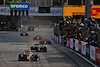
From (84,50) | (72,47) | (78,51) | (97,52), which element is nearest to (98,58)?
(97,52)

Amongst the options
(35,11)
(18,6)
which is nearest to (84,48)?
(35,11)

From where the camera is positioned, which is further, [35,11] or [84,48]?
[35,11]

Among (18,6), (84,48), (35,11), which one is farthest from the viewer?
(35,11)

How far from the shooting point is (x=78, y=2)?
66.1 meters

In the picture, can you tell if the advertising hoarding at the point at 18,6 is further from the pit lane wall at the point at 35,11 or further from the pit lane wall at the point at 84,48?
the pit lane wall at the point at 84,48

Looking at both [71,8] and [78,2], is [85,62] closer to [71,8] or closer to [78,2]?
[71,8]

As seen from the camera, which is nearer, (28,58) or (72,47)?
(28,58)

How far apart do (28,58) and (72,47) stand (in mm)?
8177

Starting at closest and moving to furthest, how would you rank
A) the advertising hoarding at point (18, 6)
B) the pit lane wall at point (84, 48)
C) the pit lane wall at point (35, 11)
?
the pit lane wall at point (84, 48) < the advertising hoarding at point (18, 6) < the pit lane wall at point (35, 11)

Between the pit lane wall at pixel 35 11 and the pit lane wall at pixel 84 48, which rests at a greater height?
the pit lane wall at pixel 35 11

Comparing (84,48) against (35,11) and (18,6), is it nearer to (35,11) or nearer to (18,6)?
(35,11)

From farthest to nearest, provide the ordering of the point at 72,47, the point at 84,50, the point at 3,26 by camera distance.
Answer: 1. the point at 3,26
2. the point at 72,47
3. the point at 84,50

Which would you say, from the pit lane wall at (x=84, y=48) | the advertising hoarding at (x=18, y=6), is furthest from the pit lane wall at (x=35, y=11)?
the pit lane wall at (x=84, y=48)

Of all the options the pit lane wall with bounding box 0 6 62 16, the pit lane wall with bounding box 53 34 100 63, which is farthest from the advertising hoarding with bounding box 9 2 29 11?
the pit lane wall with bounding box 53 34 100 63
